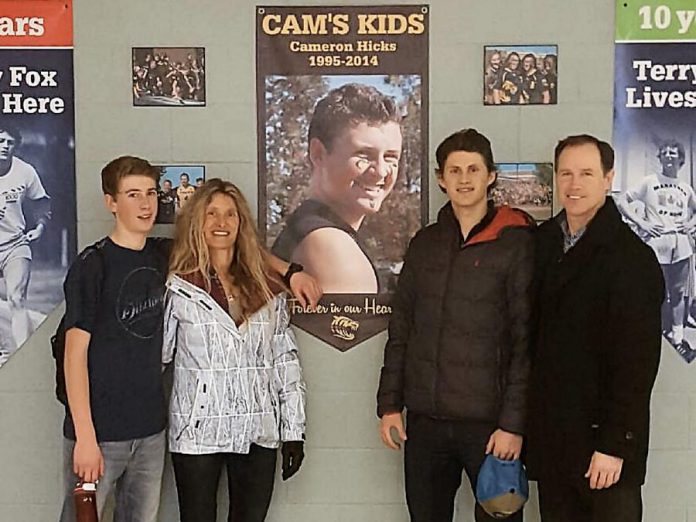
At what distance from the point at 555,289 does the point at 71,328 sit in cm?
137

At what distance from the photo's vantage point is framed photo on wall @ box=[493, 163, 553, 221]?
3.01 m

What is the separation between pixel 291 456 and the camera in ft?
9.20

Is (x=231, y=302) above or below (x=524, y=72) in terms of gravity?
below

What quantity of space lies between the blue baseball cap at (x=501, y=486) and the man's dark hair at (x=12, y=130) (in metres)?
1.91

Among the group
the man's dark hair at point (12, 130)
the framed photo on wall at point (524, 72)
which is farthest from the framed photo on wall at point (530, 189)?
the man's dark hair at point (12, 130)

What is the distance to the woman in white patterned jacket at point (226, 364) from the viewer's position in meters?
2.67

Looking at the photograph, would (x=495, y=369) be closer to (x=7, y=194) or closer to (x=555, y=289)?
(x=555, y=289)

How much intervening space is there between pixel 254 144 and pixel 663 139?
1.39m

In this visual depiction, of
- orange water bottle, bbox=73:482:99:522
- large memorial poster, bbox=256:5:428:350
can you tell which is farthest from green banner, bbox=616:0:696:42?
orange water bottle, bbox=73:482:99:522

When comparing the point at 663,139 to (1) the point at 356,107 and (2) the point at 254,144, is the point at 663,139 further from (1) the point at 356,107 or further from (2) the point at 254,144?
(2) the point at 254,144

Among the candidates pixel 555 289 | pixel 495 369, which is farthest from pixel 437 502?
pixel 555 289

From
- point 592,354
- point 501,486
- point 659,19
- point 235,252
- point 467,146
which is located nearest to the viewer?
point 592,354

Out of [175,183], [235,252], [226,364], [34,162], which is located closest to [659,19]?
[235,252]

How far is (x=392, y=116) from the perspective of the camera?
3.03 metres
